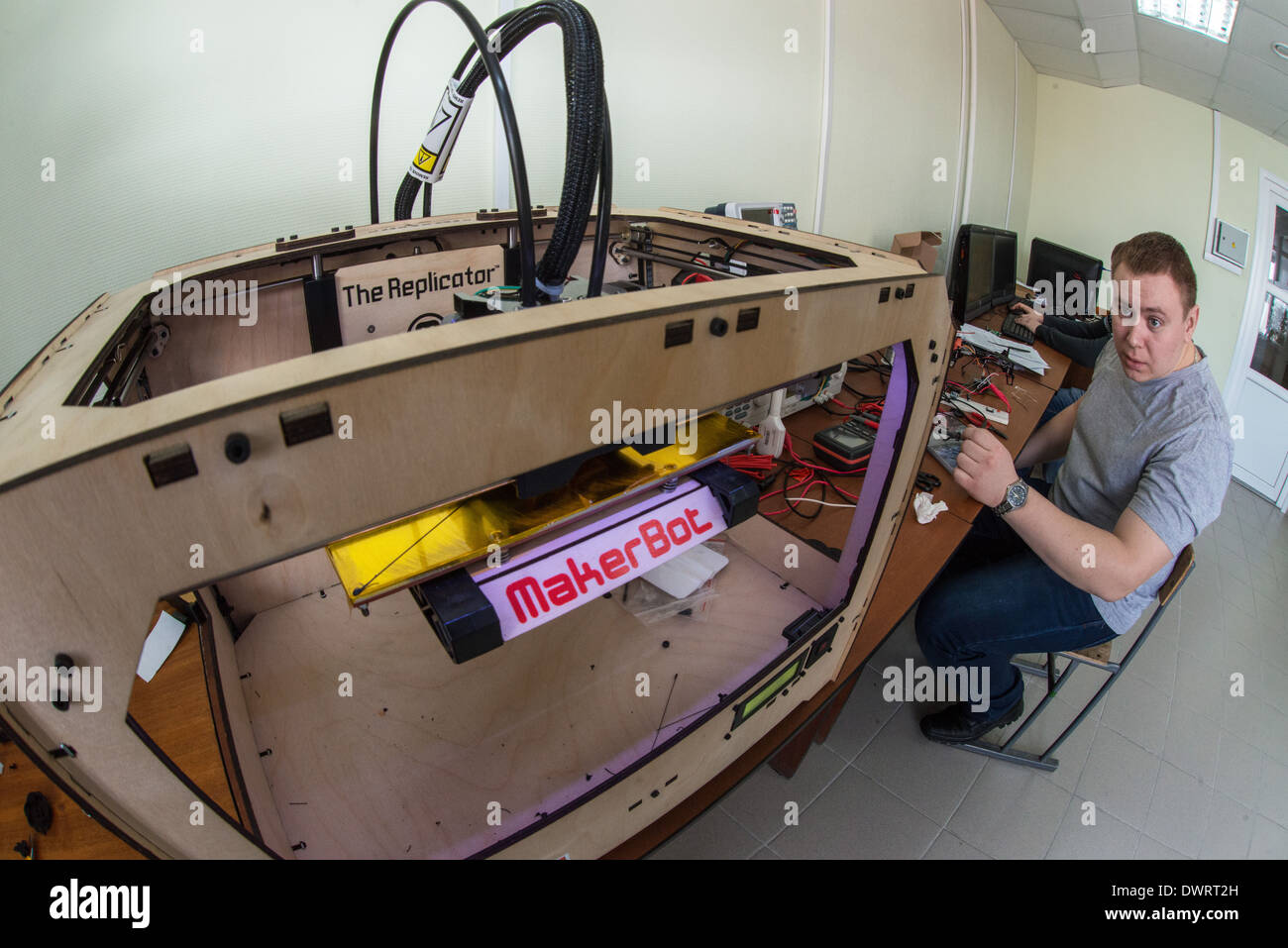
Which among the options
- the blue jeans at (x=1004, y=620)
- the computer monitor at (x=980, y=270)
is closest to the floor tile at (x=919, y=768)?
the blue jeans at (x=1004, y=620)

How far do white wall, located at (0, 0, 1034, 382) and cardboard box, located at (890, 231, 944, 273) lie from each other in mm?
955

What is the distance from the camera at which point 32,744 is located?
0.30 metres

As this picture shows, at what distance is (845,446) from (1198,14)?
235 cm

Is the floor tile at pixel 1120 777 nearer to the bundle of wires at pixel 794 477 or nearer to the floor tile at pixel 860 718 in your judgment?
the floor tile at pixel 860 718

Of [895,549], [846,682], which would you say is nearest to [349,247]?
[846,682]

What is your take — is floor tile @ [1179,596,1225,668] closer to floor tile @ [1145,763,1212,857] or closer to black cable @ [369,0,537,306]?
floor tile @ [1145,763,1212,857]

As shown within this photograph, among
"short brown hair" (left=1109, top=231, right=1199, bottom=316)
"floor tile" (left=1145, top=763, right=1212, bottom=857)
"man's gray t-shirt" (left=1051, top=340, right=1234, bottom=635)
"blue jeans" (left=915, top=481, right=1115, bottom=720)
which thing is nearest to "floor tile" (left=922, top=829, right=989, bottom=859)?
"blue jeans" (left=915, top=481, right=1115, bottom=720)

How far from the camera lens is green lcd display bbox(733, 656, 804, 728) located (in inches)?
27.7

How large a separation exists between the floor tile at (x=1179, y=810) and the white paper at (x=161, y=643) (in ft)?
6.81

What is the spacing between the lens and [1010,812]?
1436 millimetres

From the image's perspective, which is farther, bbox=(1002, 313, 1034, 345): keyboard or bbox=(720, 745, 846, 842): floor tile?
bbox=(1002, 313, 1034, 345): keyboard

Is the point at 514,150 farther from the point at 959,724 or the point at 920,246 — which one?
the point at 920,246

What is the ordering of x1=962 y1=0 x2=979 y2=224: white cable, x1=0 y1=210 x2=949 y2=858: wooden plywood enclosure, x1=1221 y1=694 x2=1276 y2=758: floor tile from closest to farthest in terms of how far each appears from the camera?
1. x1=0 y1=210 x2=949 y2=858: wooden plywood enclosure
2. x1=1221 y1=694 x2=1276 y2=758: floor tile
3. x1=962 y1=0 x2=979 y2=224: white cable
